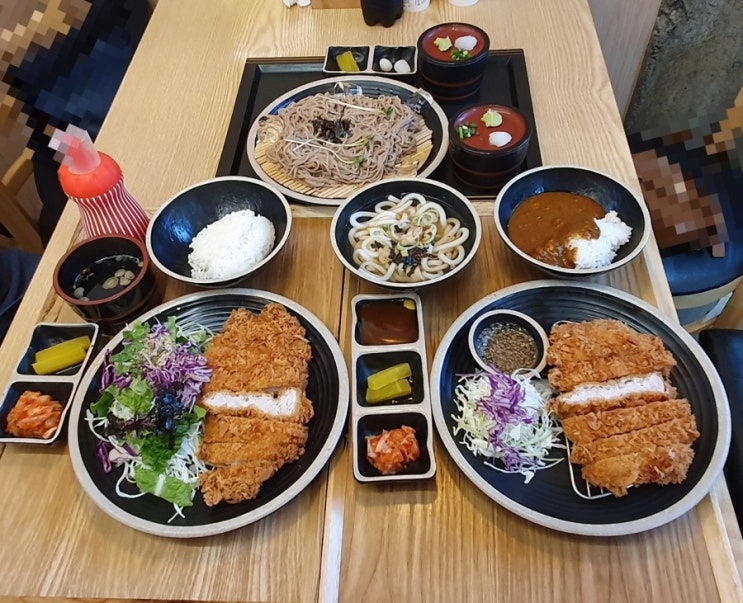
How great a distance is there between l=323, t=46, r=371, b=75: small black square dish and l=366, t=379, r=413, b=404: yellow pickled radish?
59.1 inches

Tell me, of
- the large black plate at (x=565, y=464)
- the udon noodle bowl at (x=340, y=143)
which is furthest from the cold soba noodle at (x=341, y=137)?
the large black plate at (x=565, y=464)

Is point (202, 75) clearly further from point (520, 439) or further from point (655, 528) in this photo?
point (655, 528)

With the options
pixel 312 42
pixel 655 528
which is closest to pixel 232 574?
pixel 655 528

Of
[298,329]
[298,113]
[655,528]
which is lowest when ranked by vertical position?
[655,528]

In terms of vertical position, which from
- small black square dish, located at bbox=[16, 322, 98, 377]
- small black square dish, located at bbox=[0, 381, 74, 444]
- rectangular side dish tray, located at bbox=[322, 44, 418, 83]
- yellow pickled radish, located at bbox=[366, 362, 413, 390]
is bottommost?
yellow pickled radish, located at bbox=[366, 362, 413, 390]

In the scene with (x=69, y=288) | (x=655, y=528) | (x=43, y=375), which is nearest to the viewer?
(x=655, y=528)

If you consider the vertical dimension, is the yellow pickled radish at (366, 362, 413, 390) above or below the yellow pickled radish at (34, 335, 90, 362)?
below

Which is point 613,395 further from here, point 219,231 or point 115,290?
point 115,290

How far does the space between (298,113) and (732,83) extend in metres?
2.22

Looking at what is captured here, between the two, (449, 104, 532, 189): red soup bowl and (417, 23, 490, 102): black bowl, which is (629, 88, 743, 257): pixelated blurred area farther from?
(417, 23, 490, 102): black bowl

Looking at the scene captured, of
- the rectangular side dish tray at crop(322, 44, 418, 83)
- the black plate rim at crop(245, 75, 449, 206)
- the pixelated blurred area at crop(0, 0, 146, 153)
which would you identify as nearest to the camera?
the black plate rim at crop(245, 75, 449, 206)

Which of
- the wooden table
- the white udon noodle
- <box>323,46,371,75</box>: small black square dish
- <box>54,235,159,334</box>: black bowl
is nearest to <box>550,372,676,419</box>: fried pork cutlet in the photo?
the wooden table

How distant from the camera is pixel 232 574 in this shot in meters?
1.28

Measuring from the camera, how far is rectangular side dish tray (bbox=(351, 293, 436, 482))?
1353 millimetres
